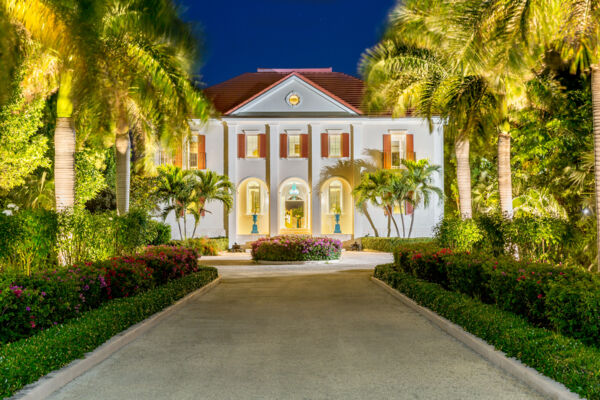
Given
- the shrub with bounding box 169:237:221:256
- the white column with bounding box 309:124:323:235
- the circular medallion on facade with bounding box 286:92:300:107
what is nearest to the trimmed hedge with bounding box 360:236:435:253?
the white column with bounding box 309:124:323:235

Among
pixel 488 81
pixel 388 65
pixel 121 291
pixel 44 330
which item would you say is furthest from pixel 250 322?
pixel 388 65

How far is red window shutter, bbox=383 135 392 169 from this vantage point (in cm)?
3203

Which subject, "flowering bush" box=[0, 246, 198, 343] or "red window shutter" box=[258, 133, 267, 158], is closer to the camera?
"flowering bush" box=[0, 246, 198, 343]

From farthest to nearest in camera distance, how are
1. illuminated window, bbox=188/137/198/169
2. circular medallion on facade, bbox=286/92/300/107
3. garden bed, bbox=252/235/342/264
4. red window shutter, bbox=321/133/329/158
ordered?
illuminated window, bbox=188/137/198/169 → red window shutter, bbox=321/133/329/158 → circular medallion on facade, bbox=286/92/300/107 → garden bed, bbox=252/235/342/264

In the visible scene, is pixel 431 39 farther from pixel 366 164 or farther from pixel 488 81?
pixel 366 164

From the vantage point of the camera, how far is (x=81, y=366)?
5969 millimetres

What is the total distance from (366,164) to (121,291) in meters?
23.7

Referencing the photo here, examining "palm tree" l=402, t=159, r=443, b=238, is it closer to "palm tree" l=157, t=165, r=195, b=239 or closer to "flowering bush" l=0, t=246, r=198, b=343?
"palm tree" l=157, t=165, r=195, b=239

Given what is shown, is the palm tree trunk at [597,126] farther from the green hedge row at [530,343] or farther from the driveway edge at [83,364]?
the driveway edge at [83,364]

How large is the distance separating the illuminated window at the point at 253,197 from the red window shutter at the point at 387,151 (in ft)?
25.9

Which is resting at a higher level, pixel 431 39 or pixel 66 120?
pixel 431 39

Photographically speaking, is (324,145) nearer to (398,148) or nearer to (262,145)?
(262,145)

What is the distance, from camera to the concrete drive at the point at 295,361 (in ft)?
17.5

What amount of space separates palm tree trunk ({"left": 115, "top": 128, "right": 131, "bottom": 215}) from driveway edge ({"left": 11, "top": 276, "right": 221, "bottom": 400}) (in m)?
6.81
